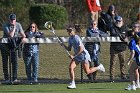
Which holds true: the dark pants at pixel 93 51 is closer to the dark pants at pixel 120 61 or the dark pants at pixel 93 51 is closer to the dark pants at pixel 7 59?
the dark pants at pixel 120 61

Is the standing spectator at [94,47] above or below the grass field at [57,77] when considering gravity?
above

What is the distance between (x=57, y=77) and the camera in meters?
Answer: 18.2

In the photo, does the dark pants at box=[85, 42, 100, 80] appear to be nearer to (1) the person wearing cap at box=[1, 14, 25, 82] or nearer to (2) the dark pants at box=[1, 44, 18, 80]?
(1) the person wearing cap at box=[1, 14, 25, 82]

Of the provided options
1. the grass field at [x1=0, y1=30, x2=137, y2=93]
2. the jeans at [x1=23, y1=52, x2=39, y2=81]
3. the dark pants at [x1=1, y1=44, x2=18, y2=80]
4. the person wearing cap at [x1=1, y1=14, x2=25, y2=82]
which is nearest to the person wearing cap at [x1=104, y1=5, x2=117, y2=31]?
the grass field at [x1=0, y1=30, x2=137, y2=93]

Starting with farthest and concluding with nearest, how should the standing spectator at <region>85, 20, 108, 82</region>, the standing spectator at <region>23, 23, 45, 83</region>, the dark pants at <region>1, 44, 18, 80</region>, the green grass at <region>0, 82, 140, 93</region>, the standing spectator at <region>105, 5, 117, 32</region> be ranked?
the standing spectator at <region>105, 5, 117, 32</region> < the standing spectator at <region>85, 20, 108, 82</region> < the standing spectator at <region>23, 23, 45, 83</region> < the dark pants at <region>1, 44, 18, 80</region> < the green grass at <region>0, 82, 140, 93</region>

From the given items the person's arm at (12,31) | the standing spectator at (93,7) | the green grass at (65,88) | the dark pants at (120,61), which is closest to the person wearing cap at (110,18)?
the dark pants at (120,61)

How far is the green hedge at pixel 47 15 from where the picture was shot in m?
39.2

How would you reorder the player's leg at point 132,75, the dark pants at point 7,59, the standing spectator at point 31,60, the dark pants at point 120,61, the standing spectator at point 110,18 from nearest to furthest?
the player's leg at point 132,75 → the dark pants at point 7,59 → the standing spectator at point 31,60 → the dark pants at point 120,61 → the standing spectator at point 110,18

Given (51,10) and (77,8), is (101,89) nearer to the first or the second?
(51,10)

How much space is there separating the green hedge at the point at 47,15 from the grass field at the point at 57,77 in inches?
691

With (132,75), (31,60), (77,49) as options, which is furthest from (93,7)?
(132,75)

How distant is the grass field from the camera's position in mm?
15516

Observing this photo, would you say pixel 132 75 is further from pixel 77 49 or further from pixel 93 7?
pixel 93 7

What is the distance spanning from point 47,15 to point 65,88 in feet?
77.3
